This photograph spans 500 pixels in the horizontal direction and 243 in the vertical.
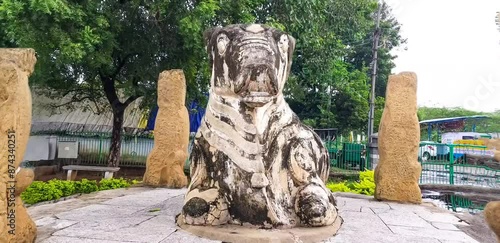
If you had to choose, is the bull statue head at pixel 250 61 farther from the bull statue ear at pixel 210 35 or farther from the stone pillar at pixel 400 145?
the stone pillar at pixel 400 145

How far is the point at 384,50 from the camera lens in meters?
22.3

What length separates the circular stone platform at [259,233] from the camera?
9.69ft

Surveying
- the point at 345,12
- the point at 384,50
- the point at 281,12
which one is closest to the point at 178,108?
the point at 281,12

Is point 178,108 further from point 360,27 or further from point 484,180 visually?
point 484,180

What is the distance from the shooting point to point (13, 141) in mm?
2740

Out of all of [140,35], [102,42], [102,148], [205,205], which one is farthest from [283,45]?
[102,148]

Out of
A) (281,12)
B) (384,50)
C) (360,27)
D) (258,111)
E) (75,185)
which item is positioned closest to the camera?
(258,111)

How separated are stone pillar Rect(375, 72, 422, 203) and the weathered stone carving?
237 centimetres

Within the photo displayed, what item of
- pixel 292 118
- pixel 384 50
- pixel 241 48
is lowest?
pixel 292 118

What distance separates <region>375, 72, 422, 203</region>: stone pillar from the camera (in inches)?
215

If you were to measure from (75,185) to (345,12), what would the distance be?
7923 millimetres

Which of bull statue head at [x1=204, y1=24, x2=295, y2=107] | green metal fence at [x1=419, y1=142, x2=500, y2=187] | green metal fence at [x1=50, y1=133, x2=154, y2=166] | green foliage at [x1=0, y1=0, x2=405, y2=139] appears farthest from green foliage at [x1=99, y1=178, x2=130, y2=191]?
green metal fence at [x1=419, y1=142, x2=500, y2=187]

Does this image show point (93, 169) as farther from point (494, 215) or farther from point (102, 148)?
point (494, 215)

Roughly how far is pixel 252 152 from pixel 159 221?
45.6 inches
